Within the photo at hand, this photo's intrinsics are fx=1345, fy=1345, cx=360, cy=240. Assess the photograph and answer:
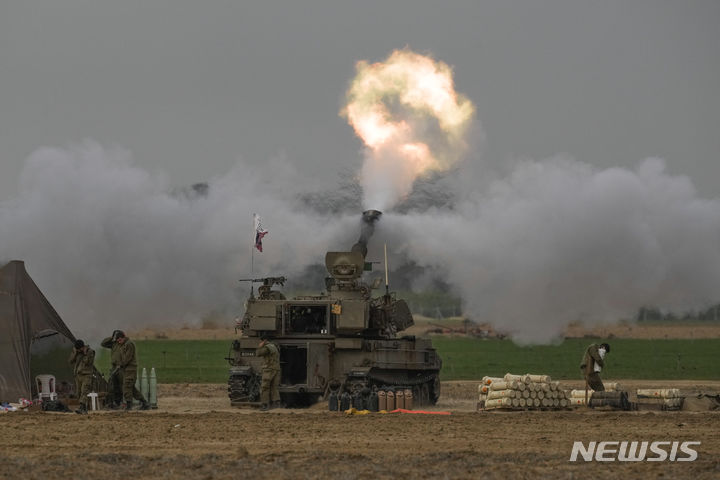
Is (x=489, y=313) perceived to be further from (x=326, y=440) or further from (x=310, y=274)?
(x=326, y=440)

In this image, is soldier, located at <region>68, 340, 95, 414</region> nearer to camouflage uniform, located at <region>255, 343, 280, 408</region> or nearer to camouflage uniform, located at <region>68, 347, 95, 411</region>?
camouflage uniform, located at <region>68, 347, 95, 411</region>

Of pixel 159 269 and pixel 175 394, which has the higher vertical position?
pixel 159 269

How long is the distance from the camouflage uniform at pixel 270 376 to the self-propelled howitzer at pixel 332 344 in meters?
0.66

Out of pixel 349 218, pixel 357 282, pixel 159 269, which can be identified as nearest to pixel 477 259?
pixel 349 218

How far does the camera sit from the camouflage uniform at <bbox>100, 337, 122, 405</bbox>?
1144 inches

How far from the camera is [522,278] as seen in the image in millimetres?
37500

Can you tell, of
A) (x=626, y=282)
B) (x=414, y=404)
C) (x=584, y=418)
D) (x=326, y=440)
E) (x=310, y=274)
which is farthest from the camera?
(x=310, y=274)

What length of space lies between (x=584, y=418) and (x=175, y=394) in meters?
15.3

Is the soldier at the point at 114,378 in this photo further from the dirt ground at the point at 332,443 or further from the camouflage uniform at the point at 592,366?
the camouflage uniform at the point at 592,366

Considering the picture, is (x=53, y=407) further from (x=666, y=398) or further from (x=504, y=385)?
(x=666, y=398)

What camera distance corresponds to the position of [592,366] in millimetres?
30125

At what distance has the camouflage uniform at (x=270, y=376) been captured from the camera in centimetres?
2962

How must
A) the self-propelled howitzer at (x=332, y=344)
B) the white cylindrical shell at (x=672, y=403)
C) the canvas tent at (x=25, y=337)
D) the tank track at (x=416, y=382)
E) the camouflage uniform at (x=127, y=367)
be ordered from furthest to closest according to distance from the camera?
the tank track at (x=416, y=382)
the self-propelled howitzer at (x=332, y=344)
the white cylindrical shell at (x=672, y=403)
the canvas tent at (x=25, y=337)
the camouflage uniform at (x=127, y=367)

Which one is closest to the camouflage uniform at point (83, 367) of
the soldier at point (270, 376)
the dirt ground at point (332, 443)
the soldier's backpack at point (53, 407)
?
the soldier's backpack at point (53, 407)
